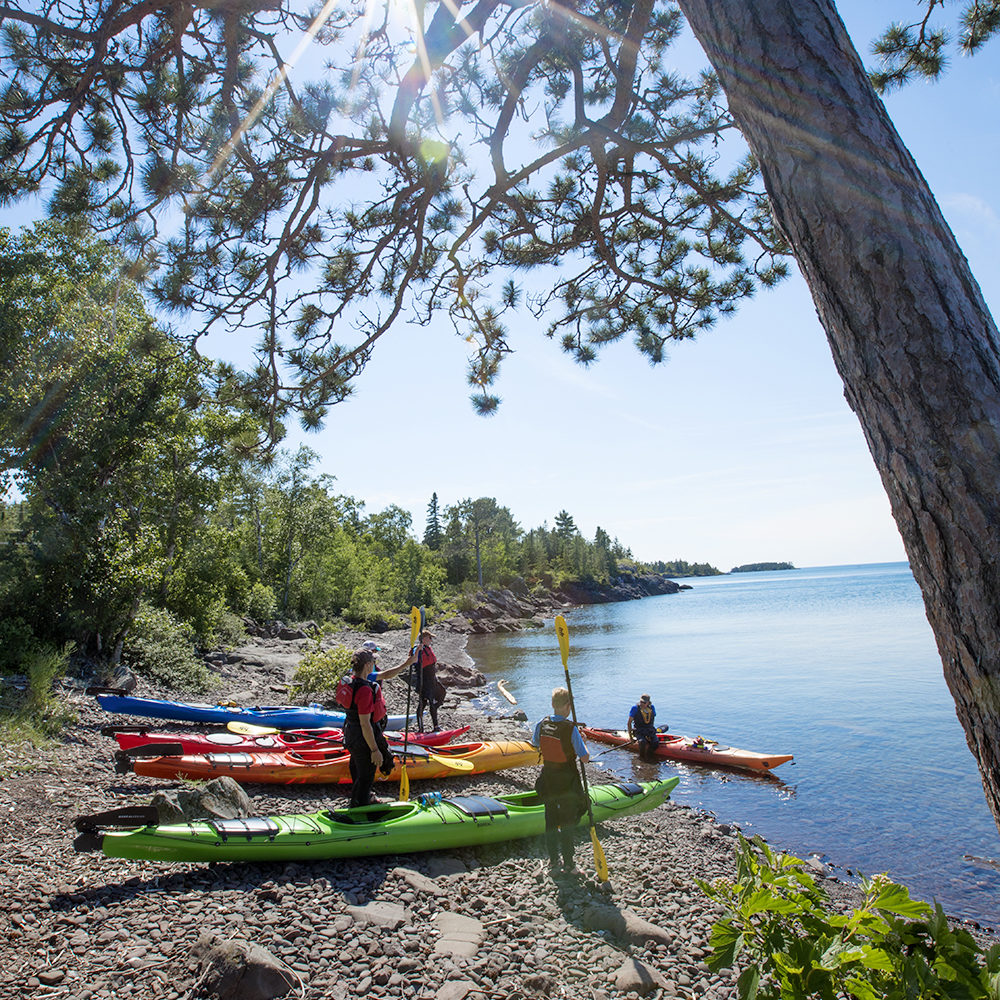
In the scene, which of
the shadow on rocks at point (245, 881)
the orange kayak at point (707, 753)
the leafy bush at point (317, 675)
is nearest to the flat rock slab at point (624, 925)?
the shadow on rocks at point (245, 881)

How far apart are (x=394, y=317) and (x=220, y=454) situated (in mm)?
10293

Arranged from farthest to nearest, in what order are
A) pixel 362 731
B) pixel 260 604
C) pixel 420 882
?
Result: pixel 260 604
pixel 362 731
pixel 420 882

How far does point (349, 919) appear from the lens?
12.6 ft

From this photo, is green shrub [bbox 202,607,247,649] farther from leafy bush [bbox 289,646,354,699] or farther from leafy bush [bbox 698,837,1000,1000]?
leafy bush [bbox 698,837,1000,1000]

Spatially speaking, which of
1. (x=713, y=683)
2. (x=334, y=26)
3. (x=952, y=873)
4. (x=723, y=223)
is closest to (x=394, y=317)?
(x=334, y=26)

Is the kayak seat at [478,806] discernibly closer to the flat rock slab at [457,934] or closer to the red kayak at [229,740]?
the flat rock slab at [457,934]

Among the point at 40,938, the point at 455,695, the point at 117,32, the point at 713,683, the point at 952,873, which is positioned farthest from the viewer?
the point at 713,683

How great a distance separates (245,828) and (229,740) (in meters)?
3.08

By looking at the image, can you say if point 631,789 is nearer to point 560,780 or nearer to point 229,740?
point 560,780

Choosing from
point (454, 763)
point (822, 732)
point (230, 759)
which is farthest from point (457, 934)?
point (822, 732)

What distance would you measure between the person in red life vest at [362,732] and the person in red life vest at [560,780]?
1417 mm

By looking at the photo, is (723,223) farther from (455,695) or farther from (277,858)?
(455,695)

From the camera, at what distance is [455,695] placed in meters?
16.1

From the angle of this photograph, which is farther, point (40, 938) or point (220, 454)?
point (220, 454)
